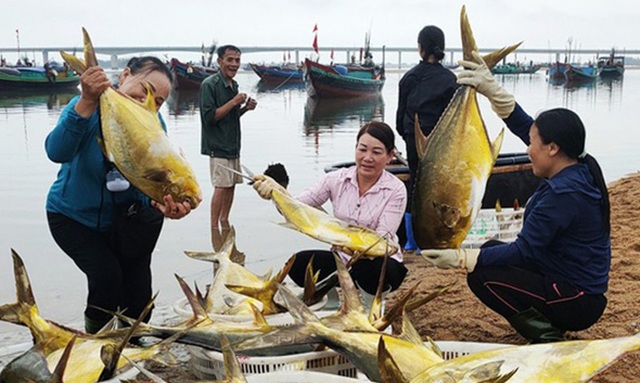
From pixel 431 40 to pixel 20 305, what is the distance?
4.01 metres

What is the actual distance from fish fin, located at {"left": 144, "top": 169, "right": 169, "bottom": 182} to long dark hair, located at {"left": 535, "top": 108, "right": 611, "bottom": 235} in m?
1.92

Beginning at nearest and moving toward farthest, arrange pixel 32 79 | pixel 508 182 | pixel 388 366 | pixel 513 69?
pixel 388 366 < pixel 508 182 < pixel 32 79 < pixel 513 69

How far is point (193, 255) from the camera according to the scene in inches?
159

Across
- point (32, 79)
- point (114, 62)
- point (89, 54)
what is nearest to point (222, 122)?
point (89, 54)

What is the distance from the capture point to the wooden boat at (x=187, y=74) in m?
41.2

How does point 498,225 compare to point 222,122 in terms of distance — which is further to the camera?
point 222,122

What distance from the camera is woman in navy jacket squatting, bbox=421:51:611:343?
336 cm

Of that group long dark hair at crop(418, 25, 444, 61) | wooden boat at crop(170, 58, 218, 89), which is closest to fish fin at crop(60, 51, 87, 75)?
long dark hair at crop(418, 25, 444, 61)

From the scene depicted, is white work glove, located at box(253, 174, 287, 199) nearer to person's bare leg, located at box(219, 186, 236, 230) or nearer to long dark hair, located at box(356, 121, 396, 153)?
long dark hair, located at box(356, 121, 396, 153)

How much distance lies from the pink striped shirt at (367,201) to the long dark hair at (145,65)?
1.19 meters

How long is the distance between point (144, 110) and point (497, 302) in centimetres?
214

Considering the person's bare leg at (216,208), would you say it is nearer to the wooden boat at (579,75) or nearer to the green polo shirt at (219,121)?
the green polo shirt at (219,121)

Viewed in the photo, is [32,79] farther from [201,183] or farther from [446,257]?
[446,257]

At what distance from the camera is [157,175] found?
297 cm
